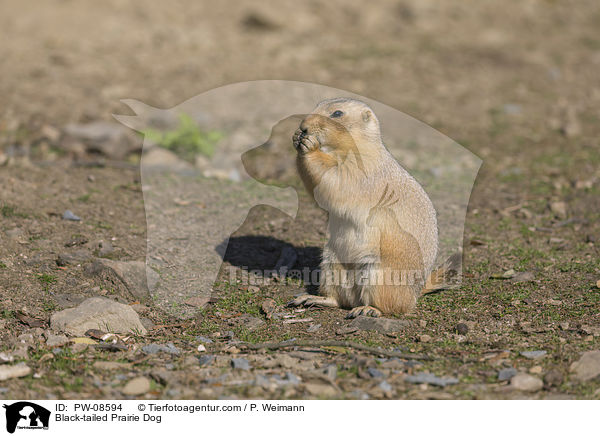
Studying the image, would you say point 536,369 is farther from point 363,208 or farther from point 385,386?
point 363,208

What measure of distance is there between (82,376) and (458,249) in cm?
398

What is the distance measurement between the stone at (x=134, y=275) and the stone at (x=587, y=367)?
11.3 feet

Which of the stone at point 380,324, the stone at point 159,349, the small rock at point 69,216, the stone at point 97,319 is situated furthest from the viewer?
the small rock at point 69,216

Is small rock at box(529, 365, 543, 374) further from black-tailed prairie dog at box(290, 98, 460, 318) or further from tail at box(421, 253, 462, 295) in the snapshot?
tail at box(421, 253, 462, 295)

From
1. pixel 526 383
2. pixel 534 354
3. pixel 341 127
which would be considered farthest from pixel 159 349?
pixel 534 354

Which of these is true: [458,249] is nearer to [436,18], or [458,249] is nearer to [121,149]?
[121,149]

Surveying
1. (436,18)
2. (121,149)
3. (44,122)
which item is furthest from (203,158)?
(436,18)

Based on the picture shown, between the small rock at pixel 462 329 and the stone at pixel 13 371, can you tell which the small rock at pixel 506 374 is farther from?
the stone at pixel 13 371

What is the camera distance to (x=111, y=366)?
4.78 metres

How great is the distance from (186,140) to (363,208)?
4.50 meters

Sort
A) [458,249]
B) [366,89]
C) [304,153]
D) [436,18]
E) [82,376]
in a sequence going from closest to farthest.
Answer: [82,376] → [304,153] → [458,249] → [366,89] → [436,18]

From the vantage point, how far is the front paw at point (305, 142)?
569 cm

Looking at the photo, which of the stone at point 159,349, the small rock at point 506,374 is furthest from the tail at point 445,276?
the stone at point 159,349

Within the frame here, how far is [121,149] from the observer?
31.3 ft
